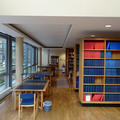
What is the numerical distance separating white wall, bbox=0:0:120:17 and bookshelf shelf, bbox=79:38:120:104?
5.42 ft

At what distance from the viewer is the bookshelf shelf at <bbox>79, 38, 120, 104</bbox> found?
3998 mm

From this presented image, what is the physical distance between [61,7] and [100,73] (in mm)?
2674

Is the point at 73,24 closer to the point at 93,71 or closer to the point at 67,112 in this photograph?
the point at 93,71

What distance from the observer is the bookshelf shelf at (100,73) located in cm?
400

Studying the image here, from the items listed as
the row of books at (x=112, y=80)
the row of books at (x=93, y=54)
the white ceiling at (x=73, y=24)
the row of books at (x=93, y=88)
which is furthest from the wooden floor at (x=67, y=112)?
the white ceiling at (x=73, y=24)

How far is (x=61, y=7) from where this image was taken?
7.95 feet

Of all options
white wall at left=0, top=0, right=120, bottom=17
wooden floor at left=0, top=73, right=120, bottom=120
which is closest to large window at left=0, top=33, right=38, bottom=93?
wooden floor at left=0, top=73, right=120, bottom=120

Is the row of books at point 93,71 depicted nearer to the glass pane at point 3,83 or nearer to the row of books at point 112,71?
the row of books at point 112,71

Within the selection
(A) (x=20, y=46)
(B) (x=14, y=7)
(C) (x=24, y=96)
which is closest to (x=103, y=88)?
(C) (x=24, y=96)

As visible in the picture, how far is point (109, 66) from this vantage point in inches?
158

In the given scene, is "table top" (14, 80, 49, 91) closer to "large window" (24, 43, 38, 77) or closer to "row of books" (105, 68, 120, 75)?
"row of books" (105, 68, 120, 75)

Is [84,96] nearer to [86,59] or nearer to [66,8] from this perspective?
[86,59]

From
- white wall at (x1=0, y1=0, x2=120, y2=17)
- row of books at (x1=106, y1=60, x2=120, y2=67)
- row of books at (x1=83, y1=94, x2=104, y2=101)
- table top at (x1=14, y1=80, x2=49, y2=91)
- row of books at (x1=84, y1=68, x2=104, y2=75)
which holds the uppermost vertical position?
white wall at (x1=0, y1=0, x2=120, y2=17)

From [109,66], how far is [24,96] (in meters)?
2.99
